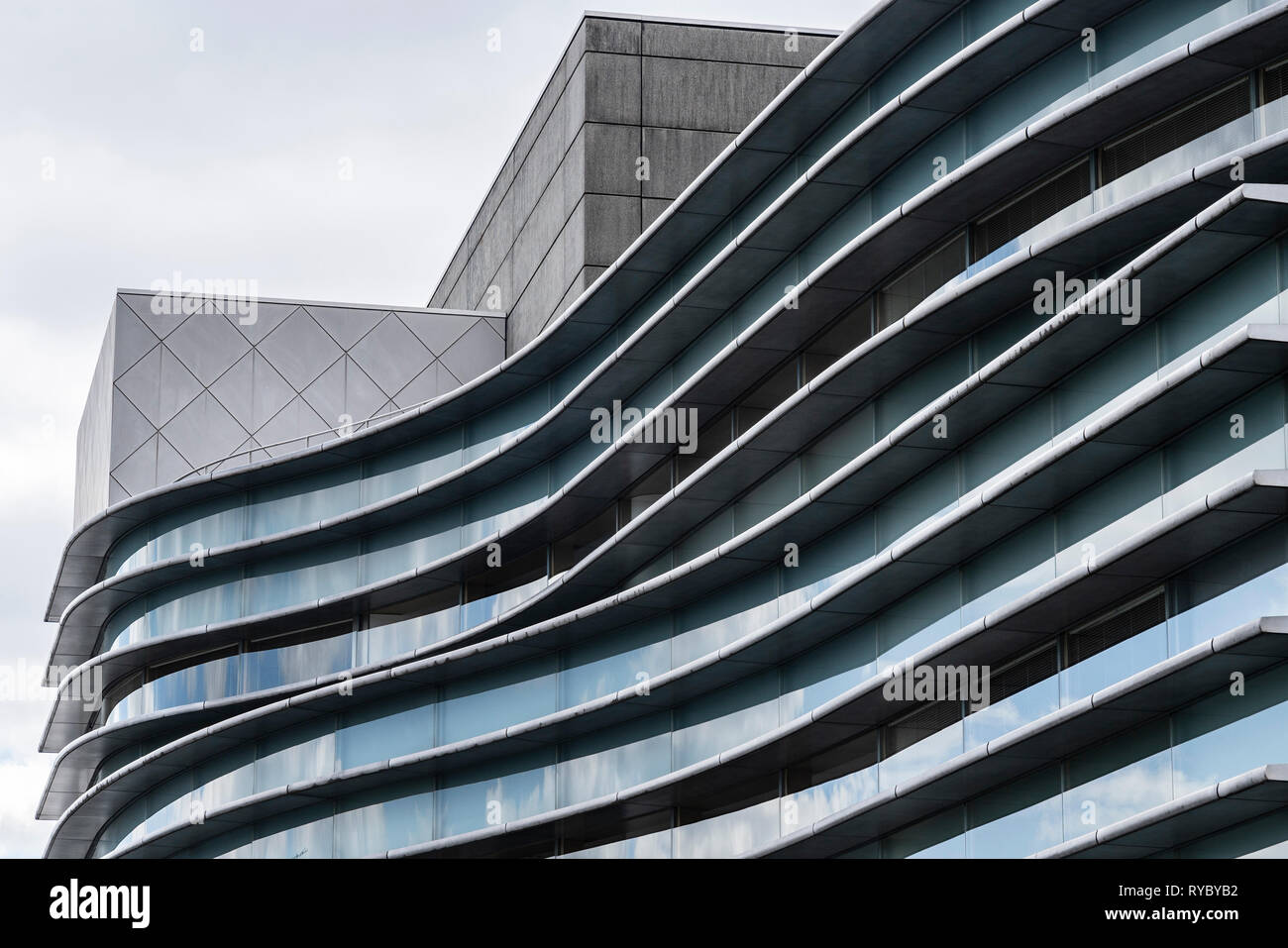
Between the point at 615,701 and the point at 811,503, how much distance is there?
19.7 ft

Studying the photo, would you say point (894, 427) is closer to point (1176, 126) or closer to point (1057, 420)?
point (1057, 420)

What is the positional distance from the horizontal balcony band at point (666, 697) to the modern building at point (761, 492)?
9cm

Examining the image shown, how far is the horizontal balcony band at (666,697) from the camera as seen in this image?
67.7 feet

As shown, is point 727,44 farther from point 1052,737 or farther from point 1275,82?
point 1052,737

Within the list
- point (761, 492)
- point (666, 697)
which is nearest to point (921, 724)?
point (761, 492)

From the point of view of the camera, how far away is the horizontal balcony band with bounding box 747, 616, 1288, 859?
2031 centimetres

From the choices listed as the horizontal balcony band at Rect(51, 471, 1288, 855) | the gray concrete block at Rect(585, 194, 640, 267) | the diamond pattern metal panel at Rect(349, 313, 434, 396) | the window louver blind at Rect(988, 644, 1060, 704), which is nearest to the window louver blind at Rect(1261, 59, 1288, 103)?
the horizontal balcony band at Rect(51, 471, 1288, 855)

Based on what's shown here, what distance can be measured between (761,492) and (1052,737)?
9.63 m

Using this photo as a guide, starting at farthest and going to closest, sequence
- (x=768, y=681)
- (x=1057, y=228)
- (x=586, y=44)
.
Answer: (x=586, y=44) → (x=768, y=681) → (x=1057, y=228)

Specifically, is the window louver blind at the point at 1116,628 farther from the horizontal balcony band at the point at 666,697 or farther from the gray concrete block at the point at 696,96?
the gray concrete block at the point at 696,96

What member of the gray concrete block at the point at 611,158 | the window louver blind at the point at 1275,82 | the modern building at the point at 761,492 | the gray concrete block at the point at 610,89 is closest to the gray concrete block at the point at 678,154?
the modern building at the point at 761,492

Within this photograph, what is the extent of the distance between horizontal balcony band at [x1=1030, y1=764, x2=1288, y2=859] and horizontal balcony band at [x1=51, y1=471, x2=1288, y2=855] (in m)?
2.67

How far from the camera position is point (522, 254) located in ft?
147
